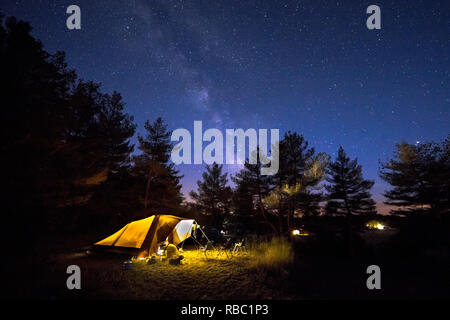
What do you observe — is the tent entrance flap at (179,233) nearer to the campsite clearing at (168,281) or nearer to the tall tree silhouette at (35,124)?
the campsite clearing at (168,281)

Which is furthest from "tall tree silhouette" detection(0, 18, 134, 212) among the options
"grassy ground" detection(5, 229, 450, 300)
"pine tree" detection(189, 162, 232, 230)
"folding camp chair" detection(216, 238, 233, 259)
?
"pine tree" detection(189, 162, 232, 230)

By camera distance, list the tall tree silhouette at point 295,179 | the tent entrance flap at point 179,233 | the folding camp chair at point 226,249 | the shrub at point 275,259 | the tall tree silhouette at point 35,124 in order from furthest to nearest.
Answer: the tall tree silhouette at point 295,179 < the tent entrance flap at point 179,233 < the folding camp chair at point 226,249 < the tall tree silhouette at point 35,124 < the shrub at point 275,259

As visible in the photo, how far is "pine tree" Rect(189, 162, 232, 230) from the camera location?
27.9 m

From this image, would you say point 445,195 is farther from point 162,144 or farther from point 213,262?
point 162,144

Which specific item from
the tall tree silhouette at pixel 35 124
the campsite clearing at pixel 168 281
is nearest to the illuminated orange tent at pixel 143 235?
the campsite clearing at pixel 168 281

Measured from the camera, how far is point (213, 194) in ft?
93.9

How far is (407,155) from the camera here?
17062mm

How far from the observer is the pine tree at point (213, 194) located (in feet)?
91.6

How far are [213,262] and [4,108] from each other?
10403mm

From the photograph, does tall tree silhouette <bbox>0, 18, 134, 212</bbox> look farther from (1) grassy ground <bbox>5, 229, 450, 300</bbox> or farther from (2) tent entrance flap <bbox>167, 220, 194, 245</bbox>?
(2) tent entrance flap <bbox>167, 220, 194, 245</bbox>

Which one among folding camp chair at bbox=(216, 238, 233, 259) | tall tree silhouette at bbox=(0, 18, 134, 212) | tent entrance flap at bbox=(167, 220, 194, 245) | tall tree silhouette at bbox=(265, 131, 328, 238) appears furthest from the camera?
tall tree silhouette at bbox=(265, 131, 328, 238)

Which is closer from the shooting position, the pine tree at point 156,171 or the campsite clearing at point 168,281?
the campsite clearing at point 168,281

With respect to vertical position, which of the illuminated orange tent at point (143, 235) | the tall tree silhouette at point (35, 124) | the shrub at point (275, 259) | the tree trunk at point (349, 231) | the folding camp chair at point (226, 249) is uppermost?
the tall tree silhouette at point (35, 124)
